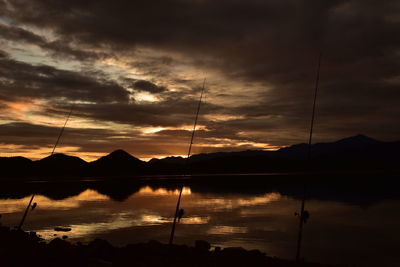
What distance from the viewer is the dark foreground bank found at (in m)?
8.58

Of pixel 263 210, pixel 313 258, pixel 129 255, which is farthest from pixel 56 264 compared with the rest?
pixel 263 210

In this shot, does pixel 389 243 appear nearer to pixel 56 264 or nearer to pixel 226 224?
pixel 226 224

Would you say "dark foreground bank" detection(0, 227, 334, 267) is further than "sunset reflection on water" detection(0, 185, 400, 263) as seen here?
No

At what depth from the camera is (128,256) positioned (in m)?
11.1

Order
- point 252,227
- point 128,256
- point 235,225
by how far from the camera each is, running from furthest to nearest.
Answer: point 235,225, point 252,227, point 128,256

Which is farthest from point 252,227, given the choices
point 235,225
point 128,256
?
point 128,256

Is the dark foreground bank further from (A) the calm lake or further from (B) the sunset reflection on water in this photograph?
(B) the sunset reflection on water

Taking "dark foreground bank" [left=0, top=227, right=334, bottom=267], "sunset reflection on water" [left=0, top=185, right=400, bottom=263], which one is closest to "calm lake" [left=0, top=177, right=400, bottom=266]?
"sunset reflection on water" [left=0, top=185, right=400, bottom=263]

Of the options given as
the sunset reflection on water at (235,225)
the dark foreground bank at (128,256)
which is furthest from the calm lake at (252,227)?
the dark foreground bank at (128,256)

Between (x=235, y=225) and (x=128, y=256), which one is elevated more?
(x=235, y=225)

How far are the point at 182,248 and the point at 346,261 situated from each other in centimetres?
749

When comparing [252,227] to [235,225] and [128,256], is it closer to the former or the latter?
[235,225]

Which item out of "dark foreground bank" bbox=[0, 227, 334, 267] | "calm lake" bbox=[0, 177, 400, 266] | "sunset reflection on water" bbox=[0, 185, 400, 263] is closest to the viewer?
"dark foreground bank" bbox=[0, 227, 334, 267]

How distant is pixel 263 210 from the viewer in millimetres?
31031
